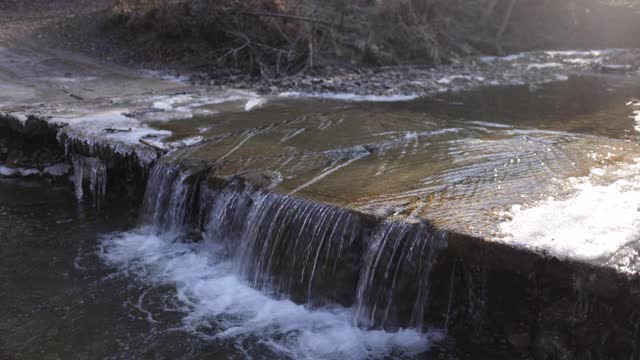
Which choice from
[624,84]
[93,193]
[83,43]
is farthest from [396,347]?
[83,43]

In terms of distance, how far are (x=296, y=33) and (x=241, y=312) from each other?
1011 centimetres

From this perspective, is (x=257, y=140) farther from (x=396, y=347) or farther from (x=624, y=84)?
(x=624, y=84)

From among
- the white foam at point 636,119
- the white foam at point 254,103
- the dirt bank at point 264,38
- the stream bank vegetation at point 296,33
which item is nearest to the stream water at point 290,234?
the white foam at point 636,119

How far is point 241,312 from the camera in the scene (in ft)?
18.8

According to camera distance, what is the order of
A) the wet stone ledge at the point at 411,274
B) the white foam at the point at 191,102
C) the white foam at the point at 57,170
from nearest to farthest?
the wet stone ledge at the point at 411,274 < the white foam at the point at 57,170 < the white foam at the point at 191,102

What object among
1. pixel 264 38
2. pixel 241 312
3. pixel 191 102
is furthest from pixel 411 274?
pixel 264 38

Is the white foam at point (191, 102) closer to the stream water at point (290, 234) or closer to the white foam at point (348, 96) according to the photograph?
the stream water at point (290, 234)

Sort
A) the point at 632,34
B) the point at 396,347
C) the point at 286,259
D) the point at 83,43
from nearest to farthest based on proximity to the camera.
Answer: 1. the point at 396,347
2. the point at 286,259
3. the point at 83,43
4. the point at 632,34

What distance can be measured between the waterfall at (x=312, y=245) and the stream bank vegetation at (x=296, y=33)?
659cm

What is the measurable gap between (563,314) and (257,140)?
468cm

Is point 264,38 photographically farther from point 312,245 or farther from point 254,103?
point 312,245

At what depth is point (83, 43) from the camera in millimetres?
16078

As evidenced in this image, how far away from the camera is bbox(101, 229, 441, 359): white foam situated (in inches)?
201

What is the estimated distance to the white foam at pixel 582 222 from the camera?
15.1ft
